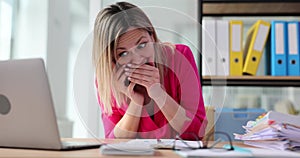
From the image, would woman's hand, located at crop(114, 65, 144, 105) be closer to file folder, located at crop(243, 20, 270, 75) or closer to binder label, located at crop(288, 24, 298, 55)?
file folder, located at crop(243, 20, 270, 75)

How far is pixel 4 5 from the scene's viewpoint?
7.74ft

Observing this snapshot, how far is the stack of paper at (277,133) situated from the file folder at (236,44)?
1.01m

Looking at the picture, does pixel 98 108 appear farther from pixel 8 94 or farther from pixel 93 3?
pixel 93 3

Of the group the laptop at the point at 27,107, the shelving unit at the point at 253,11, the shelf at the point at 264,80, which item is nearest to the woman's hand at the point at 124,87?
the laptop at the point at 27,107

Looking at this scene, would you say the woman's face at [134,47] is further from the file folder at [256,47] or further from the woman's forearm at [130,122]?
the file folder at [256,47]

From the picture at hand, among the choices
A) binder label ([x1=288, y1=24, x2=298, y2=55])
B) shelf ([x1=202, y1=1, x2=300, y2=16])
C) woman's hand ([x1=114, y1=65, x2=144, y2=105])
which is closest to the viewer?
woman's hand ([x1=114, y1=65, x2=144, y2=105])

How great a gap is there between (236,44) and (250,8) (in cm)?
32

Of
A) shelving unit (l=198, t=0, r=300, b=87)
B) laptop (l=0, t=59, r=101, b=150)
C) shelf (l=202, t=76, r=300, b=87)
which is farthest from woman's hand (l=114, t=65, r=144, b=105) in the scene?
shelf (l=202, t=76, r=300, b=87)

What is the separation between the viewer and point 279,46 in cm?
206

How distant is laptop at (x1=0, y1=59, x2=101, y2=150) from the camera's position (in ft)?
2.46

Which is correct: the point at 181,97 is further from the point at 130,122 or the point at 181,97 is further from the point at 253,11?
the point at 253,11

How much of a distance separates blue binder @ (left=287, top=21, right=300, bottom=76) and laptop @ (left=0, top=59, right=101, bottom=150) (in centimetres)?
158

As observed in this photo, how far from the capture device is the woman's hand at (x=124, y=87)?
1.05m

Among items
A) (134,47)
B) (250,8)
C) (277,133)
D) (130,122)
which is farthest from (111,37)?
(250,8)
